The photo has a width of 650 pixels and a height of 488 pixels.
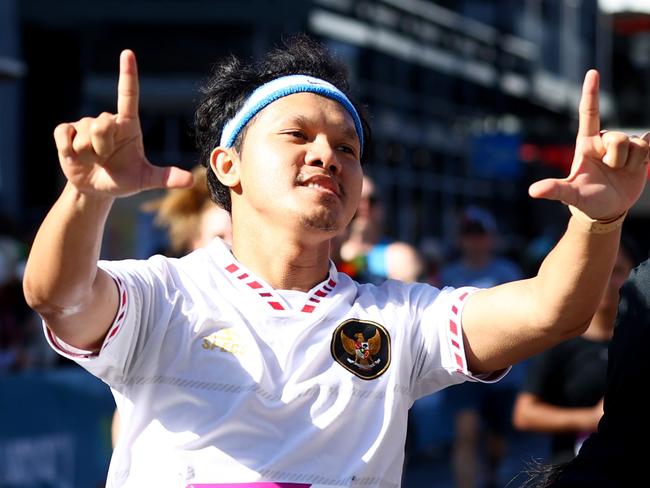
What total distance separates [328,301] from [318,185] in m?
0.30

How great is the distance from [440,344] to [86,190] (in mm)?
1005

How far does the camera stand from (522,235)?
3297 centimetres

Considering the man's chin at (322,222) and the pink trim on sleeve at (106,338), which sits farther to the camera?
the man's chin at (322,222)

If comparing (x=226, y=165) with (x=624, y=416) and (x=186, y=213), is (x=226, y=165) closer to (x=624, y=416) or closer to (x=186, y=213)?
(x=624, y=416)

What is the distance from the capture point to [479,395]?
10133 millimetres

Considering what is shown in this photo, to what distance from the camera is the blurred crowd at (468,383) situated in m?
5.86

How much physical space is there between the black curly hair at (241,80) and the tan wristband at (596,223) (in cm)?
87

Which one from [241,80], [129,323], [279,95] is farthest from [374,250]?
[129,323]

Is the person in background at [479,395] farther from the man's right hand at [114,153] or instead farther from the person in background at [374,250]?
the man's right hand at [114,153]

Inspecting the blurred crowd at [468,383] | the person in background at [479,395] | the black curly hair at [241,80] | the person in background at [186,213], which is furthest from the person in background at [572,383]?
the person in background at [479,395]

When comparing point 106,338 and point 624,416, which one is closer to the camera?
point 624,416

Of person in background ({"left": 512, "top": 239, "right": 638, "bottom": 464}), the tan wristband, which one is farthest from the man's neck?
person in background ({"left": 512, "top": 239, "right": 638, "bottom": 464})

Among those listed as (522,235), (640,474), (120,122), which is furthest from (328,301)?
(522,235)

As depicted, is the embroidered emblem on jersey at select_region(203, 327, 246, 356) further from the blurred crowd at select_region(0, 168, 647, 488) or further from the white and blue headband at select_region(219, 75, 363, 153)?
the blurred crowd at select_region(0, 168, 647, 488)
